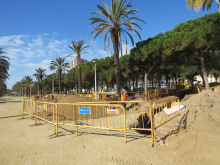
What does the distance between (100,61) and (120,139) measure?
3006cm

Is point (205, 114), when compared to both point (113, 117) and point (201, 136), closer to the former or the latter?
point (201, 136)

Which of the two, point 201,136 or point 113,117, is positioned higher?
point 113,117

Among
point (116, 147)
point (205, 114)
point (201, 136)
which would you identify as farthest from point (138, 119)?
point (116, 147)

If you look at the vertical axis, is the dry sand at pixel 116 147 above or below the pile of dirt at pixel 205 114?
below

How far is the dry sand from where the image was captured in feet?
11.9

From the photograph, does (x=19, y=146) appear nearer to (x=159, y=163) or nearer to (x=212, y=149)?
(x=159, y=163)

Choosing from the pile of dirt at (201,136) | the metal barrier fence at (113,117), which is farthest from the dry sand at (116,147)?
the metal barrier fence at (113,117)

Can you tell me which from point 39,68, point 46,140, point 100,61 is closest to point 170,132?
point 46,140

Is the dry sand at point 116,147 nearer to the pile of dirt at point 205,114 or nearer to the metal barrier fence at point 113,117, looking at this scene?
the pile of dirt at point 205,114

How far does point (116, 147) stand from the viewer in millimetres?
4301

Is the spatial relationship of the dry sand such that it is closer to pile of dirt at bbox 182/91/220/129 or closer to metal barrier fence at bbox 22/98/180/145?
pile of dirt at bbox 182/91/220/129

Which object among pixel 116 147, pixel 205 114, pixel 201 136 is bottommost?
pixel 116 147

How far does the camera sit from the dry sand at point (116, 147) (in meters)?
3.63

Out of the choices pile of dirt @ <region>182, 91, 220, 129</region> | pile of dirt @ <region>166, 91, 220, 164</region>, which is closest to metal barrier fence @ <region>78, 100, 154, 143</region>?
pile of dirt @ <region>166, 91, 220, 164</region>
